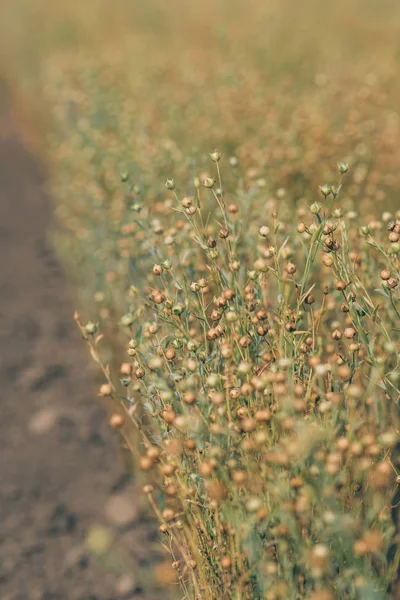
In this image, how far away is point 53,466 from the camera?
2543mm

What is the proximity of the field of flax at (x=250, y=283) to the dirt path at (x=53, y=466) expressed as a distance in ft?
0.69

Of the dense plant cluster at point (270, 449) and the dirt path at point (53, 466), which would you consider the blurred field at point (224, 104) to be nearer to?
the dirt path at point (53, 466)

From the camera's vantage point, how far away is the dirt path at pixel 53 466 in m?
2.10

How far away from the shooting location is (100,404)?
284 centimetres

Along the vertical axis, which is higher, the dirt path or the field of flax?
the field of flax

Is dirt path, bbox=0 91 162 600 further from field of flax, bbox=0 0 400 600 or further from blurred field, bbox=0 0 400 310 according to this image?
blurred field, bbox=0 0 400 310

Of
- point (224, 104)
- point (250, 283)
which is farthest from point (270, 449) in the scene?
point (224, 104)

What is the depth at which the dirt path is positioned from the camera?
210 cm

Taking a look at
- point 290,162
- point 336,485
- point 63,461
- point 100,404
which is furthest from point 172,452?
point 290,162

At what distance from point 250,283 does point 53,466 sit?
4.51ft

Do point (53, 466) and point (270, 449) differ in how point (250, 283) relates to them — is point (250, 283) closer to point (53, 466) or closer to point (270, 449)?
point (270, 449)

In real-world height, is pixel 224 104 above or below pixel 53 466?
above

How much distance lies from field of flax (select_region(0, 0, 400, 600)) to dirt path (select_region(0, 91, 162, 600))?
0.69 ft

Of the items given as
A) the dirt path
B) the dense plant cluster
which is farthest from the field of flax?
the dirt path
